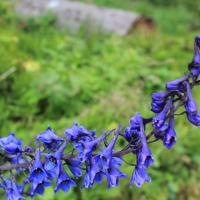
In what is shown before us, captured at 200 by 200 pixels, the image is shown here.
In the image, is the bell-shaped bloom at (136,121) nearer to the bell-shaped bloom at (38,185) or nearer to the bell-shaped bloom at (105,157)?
the bell-shaped bloom at (105,157)

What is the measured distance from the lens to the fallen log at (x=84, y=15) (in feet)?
23.8

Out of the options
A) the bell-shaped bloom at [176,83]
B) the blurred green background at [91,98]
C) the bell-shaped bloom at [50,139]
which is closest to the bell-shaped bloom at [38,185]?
the bell-shaped bloom at [50,139]

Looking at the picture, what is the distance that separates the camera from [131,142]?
4.12 ft

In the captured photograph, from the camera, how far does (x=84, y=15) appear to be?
294 inches

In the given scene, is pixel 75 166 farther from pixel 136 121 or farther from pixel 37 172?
pixel 136 121

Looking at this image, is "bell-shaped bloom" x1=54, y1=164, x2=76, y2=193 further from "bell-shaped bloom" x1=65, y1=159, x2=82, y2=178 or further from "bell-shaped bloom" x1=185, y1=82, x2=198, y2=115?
"bell-shaped bloom" x1=185, y1=82, x2=198, y2=115

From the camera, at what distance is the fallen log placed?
7.25 m

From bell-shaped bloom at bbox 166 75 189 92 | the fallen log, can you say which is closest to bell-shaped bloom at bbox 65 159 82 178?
bell-shaped bloom at bbox 166 75 189 92

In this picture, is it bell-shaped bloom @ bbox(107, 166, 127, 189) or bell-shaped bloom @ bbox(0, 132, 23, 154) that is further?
bell-shaped bloom @ bbox(0, 132, 23, 154)

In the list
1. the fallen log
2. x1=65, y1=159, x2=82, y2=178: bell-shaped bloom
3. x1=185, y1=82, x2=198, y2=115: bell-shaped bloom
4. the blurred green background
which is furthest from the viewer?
the fallen log

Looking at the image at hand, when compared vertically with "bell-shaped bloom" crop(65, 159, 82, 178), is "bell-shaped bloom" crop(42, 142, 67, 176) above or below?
above

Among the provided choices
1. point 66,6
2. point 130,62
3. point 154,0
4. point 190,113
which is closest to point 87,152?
point 190,113

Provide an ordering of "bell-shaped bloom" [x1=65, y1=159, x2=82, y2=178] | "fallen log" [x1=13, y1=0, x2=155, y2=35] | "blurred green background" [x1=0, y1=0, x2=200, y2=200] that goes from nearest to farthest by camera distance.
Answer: "bell-shaped bloom" [x1=65, y1=159, x2=82, y2=178] → "blurred green background" [x1=0, y1=0, x2=200, y2=200] → "fallen log" [x1=13, y1=0, x2=155, y2=35]

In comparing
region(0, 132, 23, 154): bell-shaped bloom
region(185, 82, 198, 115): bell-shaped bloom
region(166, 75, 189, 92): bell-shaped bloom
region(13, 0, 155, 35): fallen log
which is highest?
region(166, 75, 189, 92): bell-shaped bloom
